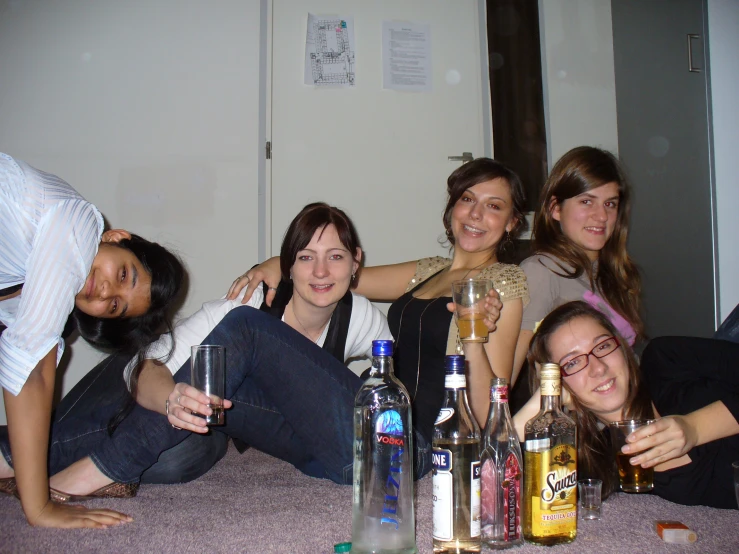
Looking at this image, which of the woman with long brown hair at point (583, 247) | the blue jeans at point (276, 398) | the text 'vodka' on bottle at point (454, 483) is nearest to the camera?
the text 'vodka' on bottle at point (454, 483)

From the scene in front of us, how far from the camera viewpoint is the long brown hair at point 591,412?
143 cm

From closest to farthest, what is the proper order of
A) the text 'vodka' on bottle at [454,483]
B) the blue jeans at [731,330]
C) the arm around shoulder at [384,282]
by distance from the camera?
the text 'vodka' on bottle at [454,483] < the blue jeans at [731,330] < the arm around shoulder at [384,282]

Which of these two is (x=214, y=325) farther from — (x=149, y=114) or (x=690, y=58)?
(x=690, y=58)

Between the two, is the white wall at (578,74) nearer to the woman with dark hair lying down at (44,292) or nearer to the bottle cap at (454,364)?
the woman with dark hair lying down at (44,292)

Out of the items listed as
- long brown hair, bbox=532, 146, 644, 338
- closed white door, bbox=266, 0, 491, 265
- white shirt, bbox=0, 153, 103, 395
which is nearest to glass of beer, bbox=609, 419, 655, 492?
long brown hair, bbox=532, 146, 644, 338

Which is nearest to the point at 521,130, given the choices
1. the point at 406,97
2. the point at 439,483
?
the point at 406,97

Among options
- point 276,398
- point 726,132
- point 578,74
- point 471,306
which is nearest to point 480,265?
point 471,306

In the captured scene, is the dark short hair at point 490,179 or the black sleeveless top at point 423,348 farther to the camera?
the dark short hair at point 490,179

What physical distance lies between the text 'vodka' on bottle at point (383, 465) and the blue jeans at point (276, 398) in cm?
46

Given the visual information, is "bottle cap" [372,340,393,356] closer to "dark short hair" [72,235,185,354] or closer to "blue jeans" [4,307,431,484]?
"blue jeans" [4,307,431,484]

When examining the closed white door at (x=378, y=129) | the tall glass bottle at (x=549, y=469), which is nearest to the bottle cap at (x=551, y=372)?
the tall glass bottle at (x=549, y=469)

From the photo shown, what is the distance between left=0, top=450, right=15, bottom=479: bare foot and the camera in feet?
5.47

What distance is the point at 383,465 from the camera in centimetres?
103

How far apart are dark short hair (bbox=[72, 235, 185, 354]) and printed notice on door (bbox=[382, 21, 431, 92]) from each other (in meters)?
1.96
